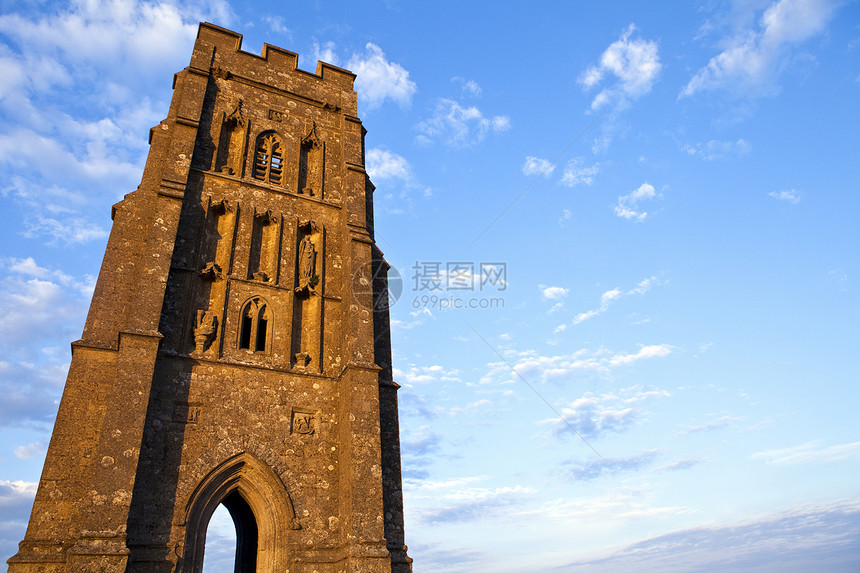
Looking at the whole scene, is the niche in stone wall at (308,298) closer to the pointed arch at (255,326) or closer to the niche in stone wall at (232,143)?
the pointed arch at (255,326)

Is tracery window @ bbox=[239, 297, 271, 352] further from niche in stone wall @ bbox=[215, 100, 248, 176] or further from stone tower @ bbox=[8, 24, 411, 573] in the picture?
niche in stone wall @ bbox=[215, 100, 248, 176]

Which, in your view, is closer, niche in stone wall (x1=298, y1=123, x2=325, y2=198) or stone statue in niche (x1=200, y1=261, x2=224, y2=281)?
stone statue in niche (x1=200, y1=261, x2=224, y2=281)

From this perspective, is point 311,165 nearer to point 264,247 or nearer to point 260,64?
point 264,247

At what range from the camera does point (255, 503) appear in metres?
13.0

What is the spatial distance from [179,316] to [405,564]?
814 centimetres

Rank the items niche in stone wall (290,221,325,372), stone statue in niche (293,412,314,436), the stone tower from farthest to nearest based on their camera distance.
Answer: niche in stone wall (290,221,325,372)
stone statue in niche (293,412,314,436)
the stone tower

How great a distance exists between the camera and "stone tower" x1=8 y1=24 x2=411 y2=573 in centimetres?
1151

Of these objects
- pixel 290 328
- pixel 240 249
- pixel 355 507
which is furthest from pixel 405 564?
pixel 240 249

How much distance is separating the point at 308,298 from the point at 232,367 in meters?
3.04

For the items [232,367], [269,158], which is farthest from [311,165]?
[232,367]

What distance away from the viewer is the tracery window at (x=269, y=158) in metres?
17.8

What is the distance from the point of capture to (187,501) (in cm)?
1202

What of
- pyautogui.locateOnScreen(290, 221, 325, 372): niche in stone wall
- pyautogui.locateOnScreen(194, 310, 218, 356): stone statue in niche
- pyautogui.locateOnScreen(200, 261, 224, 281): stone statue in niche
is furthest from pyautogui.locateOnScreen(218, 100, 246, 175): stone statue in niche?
pyautogui.locateOnScreen(194, 310, 218, 356): stone statue in niche

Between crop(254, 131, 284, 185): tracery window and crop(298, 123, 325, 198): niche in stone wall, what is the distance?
0.65 m
